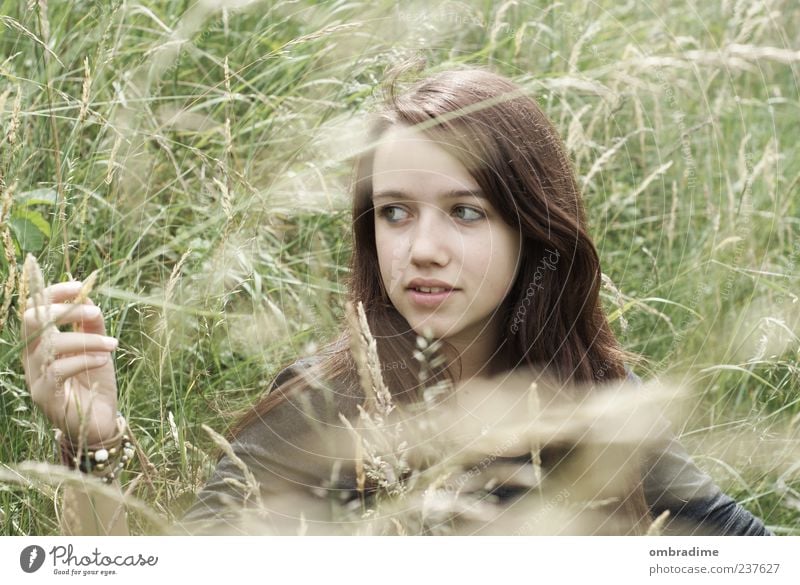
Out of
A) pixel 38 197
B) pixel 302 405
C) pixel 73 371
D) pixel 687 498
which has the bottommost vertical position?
pixel 687 498

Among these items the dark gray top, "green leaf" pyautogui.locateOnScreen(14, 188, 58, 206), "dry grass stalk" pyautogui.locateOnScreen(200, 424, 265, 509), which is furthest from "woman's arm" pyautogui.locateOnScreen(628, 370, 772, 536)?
"green leaf" pyautogui.locateOnScreen(14, 188, 58, 206)

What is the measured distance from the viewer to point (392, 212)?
904 mm

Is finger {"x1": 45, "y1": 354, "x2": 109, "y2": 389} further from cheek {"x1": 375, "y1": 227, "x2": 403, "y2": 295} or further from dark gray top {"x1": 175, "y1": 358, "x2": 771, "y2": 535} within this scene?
cheek {"x1": 375, "y1": 227, "x2": 403, "y2": 295}

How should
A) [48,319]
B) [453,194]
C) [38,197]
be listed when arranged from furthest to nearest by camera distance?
1. [38,197]
2. [453,194]
3. [48,319]

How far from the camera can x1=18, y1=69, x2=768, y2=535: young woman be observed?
0.87 m

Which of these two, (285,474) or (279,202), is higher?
(279,202)

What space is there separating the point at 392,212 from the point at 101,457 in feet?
1.15

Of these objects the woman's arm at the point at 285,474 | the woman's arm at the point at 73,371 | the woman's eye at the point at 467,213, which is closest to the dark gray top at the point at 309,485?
the woman's arm at the point at 285,474

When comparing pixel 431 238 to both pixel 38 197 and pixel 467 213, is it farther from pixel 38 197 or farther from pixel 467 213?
pixel 38 197

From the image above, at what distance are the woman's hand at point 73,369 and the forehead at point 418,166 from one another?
1.01 ft

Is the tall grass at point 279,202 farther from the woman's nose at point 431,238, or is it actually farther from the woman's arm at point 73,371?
the woman's nose at point 431,238

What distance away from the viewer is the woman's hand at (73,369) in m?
0.77

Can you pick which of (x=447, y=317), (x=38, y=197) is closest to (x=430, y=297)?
(x=447, y=317)
